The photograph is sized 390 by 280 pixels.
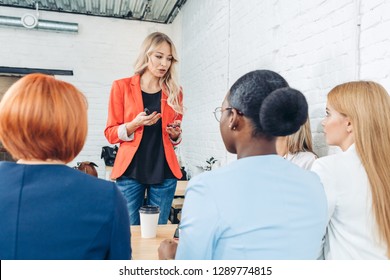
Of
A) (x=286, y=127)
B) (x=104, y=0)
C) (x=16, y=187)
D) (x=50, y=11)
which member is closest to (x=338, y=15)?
(x=286, y=127)

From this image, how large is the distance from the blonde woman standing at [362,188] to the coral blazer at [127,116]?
90cm

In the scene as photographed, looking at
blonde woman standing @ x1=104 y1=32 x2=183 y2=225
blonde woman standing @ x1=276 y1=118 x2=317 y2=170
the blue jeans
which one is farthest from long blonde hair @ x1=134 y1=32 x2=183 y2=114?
blonde woman standing @ x1=276 y1=118 x2=317 y2=170

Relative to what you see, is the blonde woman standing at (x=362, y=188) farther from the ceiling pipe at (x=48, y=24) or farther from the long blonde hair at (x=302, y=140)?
the ceiling pipe at (x=48, y=24)

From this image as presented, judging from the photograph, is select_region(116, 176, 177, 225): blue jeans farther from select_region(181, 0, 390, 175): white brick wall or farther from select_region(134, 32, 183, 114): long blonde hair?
select_region(181, 0, 390, 175): white brick wall

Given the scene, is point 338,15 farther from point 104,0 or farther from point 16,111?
point 104,0

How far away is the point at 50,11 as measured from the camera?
4980mm

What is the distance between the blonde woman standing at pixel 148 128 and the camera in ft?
5.82

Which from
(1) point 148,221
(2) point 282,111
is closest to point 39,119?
(2) point 282,111

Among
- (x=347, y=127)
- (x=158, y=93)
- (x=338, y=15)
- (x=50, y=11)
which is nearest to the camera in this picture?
(x=347, y=127)

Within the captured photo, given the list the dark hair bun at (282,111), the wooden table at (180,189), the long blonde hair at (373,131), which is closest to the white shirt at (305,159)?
the long blonde hair at (373,131)

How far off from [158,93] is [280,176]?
4.10 feet

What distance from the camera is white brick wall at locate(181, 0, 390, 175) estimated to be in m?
1.53

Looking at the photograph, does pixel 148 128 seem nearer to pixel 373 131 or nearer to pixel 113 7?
pixel 373 131

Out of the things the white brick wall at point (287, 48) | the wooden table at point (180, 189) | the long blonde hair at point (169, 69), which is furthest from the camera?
the wooden table at point (180, 189)
